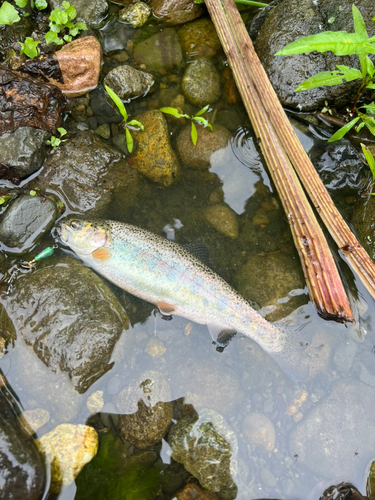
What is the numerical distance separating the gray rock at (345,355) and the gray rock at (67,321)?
9.07 feet

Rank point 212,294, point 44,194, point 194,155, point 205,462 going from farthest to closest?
point 194,155, point 44,194, point 212,294, point 205,462

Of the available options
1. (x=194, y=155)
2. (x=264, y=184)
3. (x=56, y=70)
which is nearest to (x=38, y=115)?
(x=56, y=70)

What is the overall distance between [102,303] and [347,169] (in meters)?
3.71

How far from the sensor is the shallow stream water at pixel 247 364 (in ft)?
12.4

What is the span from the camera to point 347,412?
397cm

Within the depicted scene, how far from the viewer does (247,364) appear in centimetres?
424

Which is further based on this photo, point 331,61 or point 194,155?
point 194,155

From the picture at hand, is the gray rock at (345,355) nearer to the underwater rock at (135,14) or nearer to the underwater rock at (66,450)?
the underwater rock at (66,450)

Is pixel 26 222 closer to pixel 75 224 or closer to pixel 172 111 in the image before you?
pixel 75 224

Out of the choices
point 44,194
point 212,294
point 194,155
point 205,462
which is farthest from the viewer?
point 194,155

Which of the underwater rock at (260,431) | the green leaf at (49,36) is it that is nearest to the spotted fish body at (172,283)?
the underwater rock at (260,431)

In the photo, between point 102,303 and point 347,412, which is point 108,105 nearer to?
point 102,303

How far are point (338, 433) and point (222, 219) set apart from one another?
9.93 feet

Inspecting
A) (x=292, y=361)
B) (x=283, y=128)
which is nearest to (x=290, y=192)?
(x=283, y=128)
